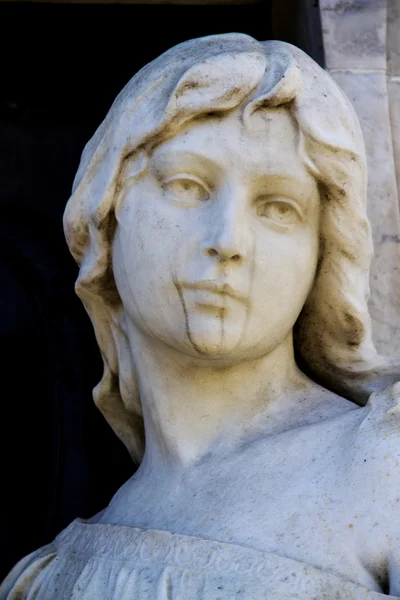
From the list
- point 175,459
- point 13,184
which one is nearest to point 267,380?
point 175,459

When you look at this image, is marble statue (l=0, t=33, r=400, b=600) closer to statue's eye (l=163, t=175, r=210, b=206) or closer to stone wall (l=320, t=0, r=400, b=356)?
statue's eye (l=163, t=175, r=210, b=206)

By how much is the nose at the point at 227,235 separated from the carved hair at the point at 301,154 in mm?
204

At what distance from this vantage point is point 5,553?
15.9ft

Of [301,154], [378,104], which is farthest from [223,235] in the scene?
[378,104]

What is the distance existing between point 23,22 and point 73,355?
93 cm

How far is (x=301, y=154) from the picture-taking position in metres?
3.85

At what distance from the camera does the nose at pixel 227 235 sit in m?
3.74

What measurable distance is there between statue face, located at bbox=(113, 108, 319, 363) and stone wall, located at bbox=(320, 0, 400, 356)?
489 millimetres

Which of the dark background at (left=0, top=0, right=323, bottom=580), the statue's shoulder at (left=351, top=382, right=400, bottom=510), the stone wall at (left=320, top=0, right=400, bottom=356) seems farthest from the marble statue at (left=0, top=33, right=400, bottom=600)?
the dark background at (left=0, top=0, right=323, bottom=580)

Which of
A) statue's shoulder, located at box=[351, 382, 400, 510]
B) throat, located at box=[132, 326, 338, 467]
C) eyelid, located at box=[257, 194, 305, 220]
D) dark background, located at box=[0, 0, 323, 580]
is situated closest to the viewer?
statue's shoulder, located at box=[351, 382, 400, 510]

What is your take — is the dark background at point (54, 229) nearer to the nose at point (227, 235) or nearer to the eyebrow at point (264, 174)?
the eyebrow at point (264, 174)

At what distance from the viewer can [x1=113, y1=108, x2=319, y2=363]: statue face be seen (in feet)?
12.4

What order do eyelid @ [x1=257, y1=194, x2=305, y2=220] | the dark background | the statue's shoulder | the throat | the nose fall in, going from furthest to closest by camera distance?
the dark background
the throat
eyelid @ [x1=257, y1=194, x2=305, y2=220]
the nose
the statue's shoulder

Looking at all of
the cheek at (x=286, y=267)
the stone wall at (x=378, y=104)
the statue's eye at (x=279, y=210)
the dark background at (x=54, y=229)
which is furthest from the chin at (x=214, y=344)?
the dark background at (x=54, y=229)
